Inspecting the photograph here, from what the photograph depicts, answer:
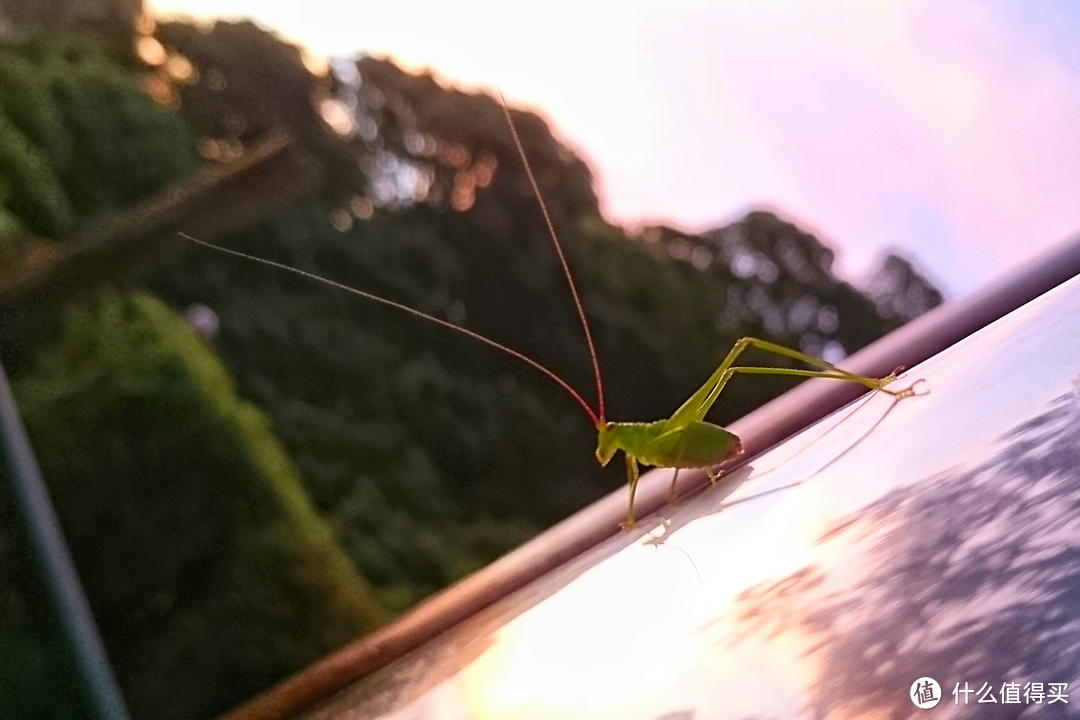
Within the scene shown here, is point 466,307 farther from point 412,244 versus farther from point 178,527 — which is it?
point 178,527

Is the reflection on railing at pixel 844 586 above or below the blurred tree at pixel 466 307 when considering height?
below

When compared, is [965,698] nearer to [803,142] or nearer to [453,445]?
[453,445]

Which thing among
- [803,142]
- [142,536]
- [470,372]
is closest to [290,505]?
[142,536]

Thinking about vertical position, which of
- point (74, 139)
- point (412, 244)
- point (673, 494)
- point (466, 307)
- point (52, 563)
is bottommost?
point (673, 494)

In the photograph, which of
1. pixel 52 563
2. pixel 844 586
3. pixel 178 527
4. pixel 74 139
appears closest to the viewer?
pixel 844 586

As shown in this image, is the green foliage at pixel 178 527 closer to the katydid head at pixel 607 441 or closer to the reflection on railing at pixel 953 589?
the katydid head at pixel 607 441

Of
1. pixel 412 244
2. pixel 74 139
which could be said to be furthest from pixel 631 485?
pixel 74 139

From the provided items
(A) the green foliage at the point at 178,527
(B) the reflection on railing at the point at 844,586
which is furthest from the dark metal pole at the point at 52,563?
(A) the green foliage at the point at 178,527
